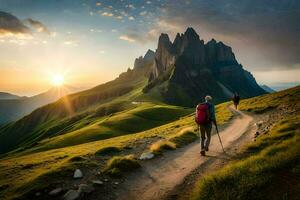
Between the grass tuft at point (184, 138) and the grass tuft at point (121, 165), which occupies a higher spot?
the grass tuft at point (121, 165)

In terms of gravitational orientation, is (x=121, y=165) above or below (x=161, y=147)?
above

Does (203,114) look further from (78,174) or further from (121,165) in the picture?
(78,174)

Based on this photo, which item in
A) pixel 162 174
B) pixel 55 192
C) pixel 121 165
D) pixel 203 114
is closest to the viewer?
pixel 55 192

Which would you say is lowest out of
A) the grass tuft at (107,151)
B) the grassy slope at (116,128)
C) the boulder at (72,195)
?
the grassy slope at (116,128)

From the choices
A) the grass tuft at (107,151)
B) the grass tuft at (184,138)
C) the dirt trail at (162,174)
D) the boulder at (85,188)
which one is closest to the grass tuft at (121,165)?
the dirt trail at (162,174)

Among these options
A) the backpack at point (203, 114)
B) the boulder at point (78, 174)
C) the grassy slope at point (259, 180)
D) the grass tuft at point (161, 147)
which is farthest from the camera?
the grass tuft at point (161, 147)

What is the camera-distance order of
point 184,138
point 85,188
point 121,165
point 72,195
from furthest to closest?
point 184,138
point 121,165
point 85,188
point 72,195

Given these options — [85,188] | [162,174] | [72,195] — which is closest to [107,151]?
[162,174]

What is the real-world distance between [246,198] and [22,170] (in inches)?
604

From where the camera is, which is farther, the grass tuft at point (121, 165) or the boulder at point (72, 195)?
the grass tuft at point (121, 165)

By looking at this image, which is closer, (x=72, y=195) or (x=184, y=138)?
(x=72, y=195)

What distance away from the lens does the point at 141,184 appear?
13.8m

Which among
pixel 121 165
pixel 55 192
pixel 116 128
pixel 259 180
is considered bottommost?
pixel 116 128

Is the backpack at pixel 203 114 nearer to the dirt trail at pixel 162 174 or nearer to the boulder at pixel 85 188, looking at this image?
the dirt trail at pixel 162 174
